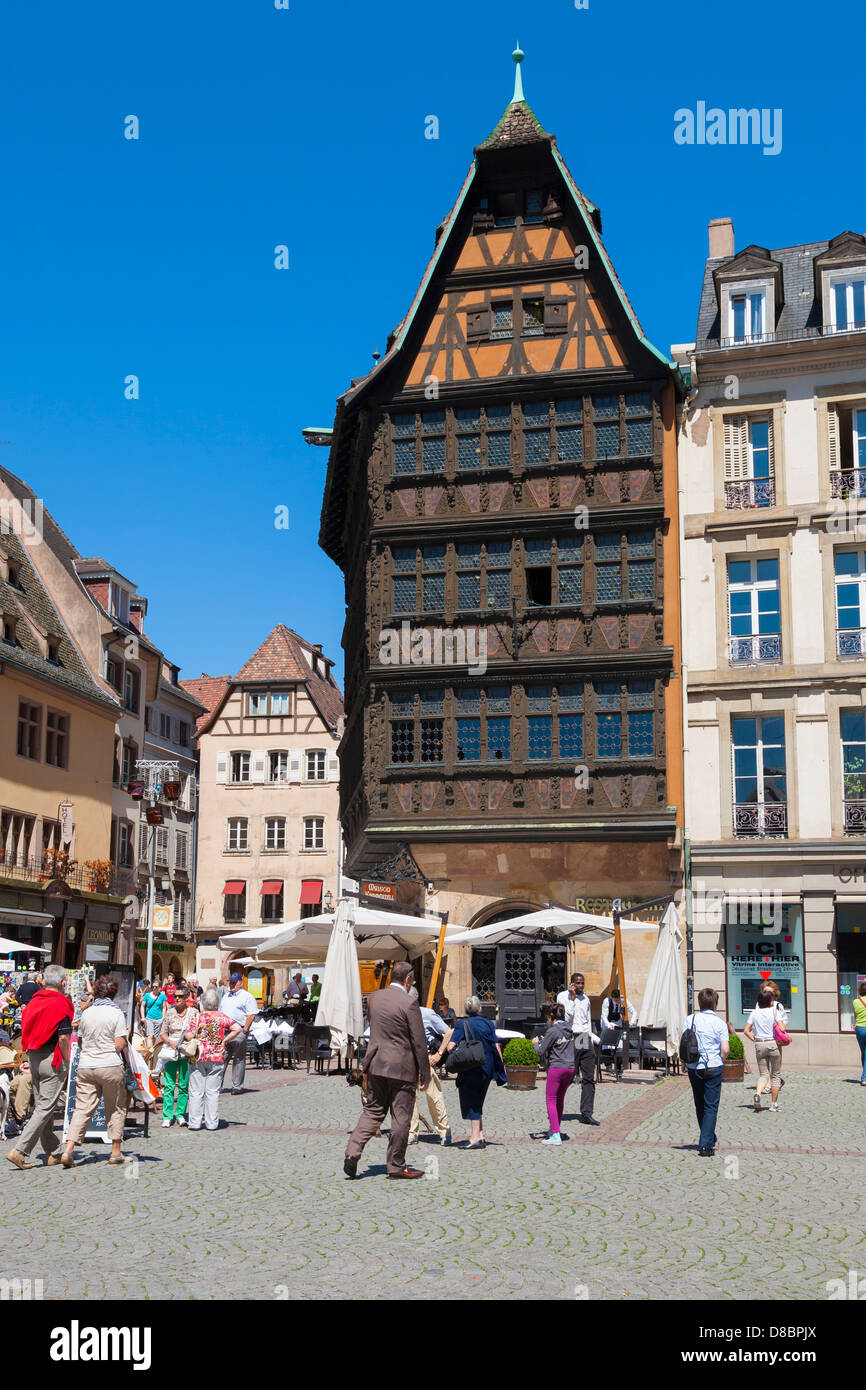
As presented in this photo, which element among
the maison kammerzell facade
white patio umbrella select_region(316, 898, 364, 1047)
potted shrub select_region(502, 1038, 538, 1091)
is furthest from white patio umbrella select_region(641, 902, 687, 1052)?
the maison kammerzell facade

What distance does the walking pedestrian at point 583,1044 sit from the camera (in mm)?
18109

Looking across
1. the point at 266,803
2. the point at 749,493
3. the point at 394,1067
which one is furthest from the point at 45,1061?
the point at 266,803

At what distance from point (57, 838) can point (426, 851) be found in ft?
46.7

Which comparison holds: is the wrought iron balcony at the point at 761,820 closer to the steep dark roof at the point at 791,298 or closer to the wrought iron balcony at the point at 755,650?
the wrought iron balcony at the point at 755,650

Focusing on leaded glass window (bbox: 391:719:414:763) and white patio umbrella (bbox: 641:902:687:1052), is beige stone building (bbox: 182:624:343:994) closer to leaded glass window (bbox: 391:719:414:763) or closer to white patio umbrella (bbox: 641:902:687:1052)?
leaded glass window (bbox: 391:719:414:763)

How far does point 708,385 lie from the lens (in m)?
34.2

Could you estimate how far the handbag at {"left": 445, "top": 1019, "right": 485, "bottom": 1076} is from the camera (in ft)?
49.7

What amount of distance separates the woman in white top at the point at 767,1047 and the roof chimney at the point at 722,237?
947 inches

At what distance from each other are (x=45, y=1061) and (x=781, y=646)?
22.3 m

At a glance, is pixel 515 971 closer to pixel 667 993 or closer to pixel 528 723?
pixel 528 723

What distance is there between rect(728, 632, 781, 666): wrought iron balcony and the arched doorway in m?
7.07

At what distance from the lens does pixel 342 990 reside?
69.9 feet

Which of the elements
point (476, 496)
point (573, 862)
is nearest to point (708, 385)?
point (476, 496)

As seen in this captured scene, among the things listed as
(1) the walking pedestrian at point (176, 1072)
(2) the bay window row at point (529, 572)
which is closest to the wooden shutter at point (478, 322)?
(2) the bay window row at point (529, 572)
